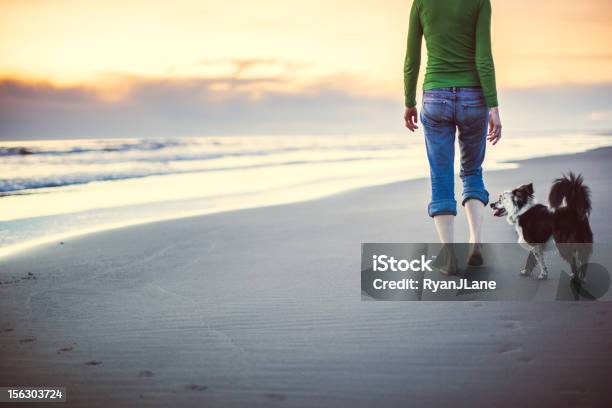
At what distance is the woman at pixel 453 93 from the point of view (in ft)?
14.2

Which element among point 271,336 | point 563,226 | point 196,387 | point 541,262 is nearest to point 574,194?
point 563,226

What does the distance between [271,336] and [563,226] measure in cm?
208

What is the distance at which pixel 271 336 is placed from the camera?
353 cm

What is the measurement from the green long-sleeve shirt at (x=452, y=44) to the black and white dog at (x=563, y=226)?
0.76 meters

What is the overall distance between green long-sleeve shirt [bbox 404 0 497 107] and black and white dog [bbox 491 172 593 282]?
763 millimetres

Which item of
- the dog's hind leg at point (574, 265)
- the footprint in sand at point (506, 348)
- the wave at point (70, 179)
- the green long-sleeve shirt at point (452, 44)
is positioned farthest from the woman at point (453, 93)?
the wave at point (70, 179)

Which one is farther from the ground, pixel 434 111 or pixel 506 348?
pixel 434 111

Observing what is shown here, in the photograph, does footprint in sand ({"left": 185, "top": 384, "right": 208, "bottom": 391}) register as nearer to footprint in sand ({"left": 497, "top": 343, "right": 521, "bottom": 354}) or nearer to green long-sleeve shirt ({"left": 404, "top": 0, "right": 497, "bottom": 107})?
footprint in sand ({"left": 497, "top": 343, "right": 521, "bottom": 354})

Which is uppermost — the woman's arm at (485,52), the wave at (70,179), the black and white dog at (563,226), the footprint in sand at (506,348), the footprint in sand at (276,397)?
the wave at (70,179)

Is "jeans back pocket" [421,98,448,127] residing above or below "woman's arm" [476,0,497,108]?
below

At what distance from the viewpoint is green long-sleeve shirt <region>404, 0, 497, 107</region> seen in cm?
430

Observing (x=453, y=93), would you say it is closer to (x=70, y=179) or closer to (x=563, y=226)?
(x=563, y=226)

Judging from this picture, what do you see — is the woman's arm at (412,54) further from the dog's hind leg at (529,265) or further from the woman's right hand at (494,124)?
the dog's hind leg at (529,265)

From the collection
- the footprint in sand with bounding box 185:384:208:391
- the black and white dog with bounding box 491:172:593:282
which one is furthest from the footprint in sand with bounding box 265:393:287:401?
the black and white dog with bounding box 491:172:593:282
